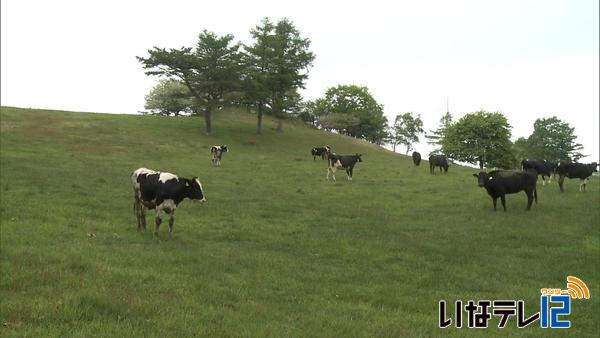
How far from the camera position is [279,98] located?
6644cm

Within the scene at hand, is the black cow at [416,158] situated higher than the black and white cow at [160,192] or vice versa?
the black cow at [416,158]

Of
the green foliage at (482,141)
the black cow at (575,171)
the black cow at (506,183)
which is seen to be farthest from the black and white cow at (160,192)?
the green foliage at (482,141)

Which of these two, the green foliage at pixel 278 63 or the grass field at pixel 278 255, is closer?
the grass field at pixel 278 255

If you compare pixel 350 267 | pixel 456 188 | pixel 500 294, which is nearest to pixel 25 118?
pixel 456 188

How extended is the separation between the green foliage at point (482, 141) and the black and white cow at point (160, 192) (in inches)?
2587

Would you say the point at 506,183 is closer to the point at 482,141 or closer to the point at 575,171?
the point at 575,171

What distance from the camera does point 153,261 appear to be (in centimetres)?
1251

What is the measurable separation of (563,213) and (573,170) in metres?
8.61

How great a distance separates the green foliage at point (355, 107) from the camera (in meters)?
108

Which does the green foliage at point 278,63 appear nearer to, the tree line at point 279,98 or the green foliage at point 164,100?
the tree line at point 279,98

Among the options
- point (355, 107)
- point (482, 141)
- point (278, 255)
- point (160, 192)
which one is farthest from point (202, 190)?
point (355, 107)

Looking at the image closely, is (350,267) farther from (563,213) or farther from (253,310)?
(563,213)

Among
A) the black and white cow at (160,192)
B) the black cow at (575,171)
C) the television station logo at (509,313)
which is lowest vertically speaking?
the television station logo at (509,313)

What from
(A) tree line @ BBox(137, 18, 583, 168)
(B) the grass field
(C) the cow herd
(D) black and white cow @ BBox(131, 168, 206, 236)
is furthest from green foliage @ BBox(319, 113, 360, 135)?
(D) black and white cow @ BBox(131, 168, 206, 236)
